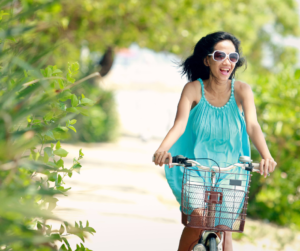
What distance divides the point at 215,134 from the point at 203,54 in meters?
0.63

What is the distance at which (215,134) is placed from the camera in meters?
3.25

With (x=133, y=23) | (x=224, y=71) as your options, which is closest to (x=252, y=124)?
(x=224, y=71)

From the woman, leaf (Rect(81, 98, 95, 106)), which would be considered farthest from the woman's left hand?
leaf (Rect(81, 98, 95, 106))

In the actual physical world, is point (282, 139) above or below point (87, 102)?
above

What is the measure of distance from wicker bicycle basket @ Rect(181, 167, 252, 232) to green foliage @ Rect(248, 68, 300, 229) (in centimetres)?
395

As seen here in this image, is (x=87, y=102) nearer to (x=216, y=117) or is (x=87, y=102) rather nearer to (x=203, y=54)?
(x=216, y=117)

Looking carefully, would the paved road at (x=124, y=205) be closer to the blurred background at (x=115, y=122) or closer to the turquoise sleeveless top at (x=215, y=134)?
the blurred background at (x=115, y=122)

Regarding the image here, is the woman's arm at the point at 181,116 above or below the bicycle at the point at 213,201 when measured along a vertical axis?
above

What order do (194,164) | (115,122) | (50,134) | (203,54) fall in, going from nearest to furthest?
(50,134)
(194,164)
(203,54)
(115,122)

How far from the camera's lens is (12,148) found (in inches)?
52.7

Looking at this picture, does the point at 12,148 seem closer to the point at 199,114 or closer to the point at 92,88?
the point at 199,114

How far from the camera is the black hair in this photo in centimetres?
335

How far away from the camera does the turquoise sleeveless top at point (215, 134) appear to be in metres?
3.24

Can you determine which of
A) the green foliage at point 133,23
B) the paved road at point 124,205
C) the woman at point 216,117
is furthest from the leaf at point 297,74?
the green foliage at point 133,23
